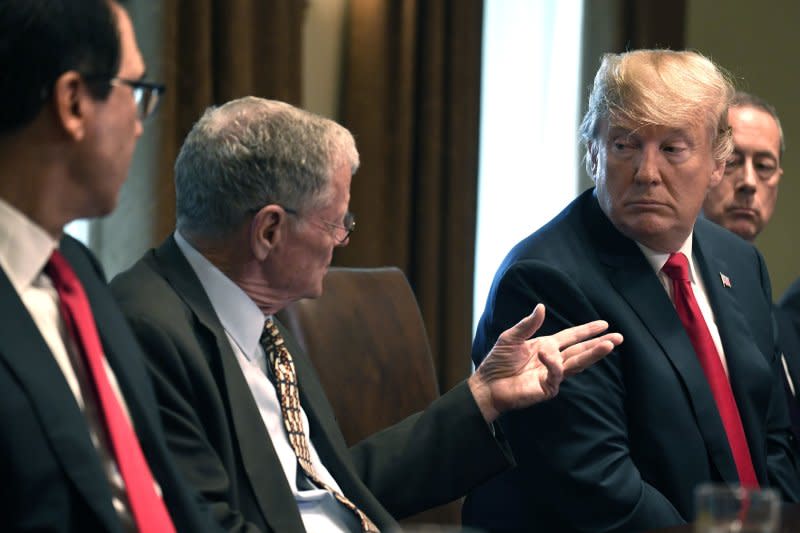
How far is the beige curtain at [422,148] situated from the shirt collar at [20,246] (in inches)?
110

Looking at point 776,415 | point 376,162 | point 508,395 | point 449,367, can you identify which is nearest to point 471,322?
point 449,367

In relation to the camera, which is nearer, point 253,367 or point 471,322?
point 253,367

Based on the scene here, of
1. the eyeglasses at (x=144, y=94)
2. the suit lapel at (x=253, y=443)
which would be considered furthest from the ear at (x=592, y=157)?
the eyeglasses at (x=144, y=94)

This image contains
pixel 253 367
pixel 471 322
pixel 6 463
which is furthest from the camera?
pixel 471 322

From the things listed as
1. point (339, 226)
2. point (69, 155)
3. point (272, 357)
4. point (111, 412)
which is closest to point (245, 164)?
point (339, 226)

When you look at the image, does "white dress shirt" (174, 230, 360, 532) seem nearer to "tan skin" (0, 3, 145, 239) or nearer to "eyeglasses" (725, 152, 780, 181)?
"tan skin" (0, 3, 145, 239)

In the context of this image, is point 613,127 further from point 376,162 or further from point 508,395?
point 376,162

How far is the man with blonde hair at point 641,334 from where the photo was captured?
277cm

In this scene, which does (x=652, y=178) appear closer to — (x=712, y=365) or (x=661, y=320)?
(x=661, y=320)

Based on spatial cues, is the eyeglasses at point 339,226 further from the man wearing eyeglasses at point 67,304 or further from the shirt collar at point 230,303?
the man wearing eyeglasses at point 67,304

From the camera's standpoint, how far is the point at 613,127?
9.88ft

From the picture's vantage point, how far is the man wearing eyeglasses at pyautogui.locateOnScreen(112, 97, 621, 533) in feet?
7.05

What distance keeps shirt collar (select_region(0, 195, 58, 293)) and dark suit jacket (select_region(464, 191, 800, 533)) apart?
1.39 meters

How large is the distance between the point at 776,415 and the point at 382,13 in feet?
6.98
